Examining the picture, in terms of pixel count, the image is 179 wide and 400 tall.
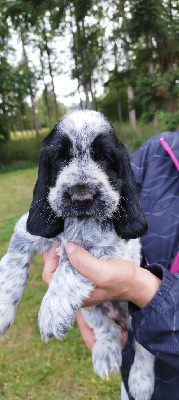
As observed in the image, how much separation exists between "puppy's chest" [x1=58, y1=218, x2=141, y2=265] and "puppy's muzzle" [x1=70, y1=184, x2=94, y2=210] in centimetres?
26

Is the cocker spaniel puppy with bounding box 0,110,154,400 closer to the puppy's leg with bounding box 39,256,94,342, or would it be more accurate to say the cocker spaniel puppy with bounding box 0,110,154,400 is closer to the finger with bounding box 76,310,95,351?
the puppy's leg with bounding box 39,256,94,342

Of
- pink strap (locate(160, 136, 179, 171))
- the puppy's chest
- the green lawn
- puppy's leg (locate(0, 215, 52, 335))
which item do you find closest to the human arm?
the puppy's chest

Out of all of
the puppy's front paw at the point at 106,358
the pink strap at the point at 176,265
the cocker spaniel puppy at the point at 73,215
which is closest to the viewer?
the cocker spaniel puppy at the point at 73,215

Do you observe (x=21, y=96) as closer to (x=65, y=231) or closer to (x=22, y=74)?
(x=22, y=74)

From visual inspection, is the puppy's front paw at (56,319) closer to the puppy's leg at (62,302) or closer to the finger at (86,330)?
the puppy's leg at (62,302)

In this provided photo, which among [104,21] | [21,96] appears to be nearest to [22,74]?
[21,96]

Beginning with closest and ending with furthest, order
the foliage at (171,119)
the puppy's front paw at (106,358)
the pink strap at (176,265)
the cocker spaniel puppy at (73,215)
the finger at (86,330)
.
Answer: the cocker spaniel puppy at (73,215), the pink strap at (176,265), the puppy's front paw at (106,358), the finger at (86,330), the foliage at (171,119)

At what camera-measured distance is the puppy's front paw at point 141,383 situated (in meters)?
2.12

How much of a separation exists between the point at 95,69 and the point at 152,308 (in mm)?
8396

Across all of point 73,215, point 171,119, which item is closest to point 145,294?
point 73,215

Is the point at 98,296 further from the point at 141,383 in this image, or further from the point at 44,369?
the point at 44,369

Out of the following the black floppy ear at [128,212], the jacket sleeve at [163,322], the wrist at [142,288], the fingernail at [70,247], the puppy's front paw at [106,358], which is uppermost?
the black floppy ear at [128,212]

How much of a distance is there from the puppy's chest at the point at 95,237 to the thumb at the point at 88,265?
0.13 meters

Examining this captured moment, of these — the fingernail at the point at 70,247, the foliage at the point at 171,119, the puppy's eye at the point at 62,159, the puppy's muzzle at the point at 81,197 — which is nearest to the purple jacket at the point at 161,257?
the fingernail at the point at 70,247
